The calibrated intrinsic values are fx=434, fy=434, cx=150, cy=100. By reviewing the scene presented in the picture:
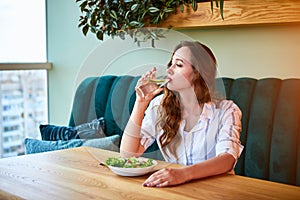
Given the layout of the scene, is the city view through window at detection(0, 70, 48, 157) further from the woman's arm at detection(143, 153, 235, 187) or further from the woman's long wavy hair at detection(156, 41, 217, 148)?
the woman's arm at detection(143, 153, 235, 187)

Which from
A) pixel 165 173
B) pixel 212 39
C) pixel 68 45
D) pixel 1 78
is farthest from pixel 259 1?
pixel 1 78

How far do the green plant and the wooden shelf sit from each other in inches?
2.7

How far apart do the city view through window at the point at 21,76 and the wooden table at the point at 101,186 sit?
1995 millimetres

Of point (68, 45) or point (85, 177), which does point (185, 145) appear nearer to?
point (85, 177)

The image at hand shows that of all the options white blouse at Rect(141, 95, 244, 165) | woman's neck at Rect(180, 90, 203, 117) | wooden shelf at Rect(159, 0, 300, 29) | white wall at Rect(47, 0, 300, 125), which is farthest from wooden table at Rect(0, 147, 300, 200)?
wooden shelf at Rect(159, 0, 300, 29)

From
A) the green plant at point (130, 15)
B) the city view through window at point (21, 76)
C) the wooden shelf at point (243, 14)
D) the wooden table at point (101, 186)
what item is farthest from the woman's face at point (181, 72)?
the city view through window at point (21, 76)

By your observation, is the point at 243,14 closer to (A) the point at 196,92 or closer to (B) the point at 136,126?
(A) the point at 196,92

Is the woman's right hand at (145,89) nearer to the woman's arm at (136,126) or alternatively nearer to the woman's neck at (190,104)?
the woman's arm at (136,126)

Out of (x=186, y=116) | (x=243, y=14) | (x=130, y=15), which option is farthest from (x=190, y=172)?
(x=130, y=15)

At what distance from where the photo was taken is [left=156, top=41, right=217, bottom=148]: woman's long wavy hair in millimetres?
1970

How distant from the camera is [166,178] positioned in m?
1.55

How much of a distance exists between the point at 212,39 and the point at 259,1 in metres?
0.47

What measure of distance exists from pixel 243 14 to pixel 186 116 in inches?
30.7

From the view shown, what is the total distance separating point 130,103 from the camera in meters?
2.86
